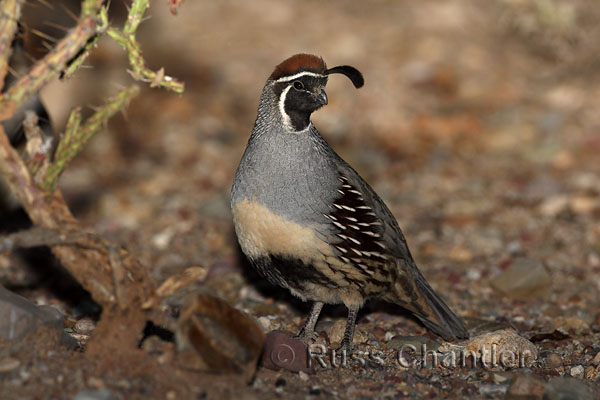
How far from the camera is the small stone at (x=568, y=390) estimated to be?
11.9 feet

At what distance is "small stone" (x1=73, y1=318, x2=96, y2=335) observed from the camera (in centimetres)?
457

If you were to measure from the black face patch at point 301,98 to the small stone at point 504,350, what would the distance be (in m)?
1.81

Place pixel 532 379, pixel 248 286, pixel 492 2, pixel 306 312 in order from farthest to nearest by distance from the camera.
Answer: pixel 492 2
pixel 248 286
pixel 306 312
pixel 532 379

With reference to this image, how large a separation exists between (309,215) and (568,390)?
69.4 inches

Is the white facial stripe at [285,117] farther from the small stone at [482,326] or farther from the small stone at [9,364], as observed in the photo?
the small stone at [9,364]

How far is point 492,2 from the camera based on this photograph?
11234mm

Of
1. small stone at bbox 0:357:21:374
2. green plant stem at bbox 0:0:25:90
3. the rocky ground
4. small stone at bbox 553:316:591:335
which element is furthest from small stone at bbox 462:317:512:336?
green plant stem at bbox 0:0:25:90

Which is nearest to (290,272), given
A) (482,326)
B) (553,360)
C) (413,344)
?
(413,344)

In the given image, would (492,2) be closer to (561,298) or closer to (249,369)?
(561,298)

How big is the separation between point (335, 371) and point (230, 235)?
310 centimetres

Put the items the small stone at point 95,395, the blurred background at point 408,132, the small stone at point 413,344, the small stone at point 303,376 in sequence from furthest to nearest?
1. the blurred background at point 408,132
2. the small stone at point 413,344
3. the small stone at point 303,376
4. the small stone at point 95,395

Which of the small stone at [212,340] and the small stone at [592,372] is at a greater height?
the small stone at [592,372]

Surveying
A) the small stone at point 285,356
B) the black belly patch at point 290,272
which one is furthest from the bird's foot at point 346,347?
the small stone at point 285,356

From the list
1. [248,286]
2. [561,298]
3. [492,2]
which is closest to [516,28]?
[492,2]
